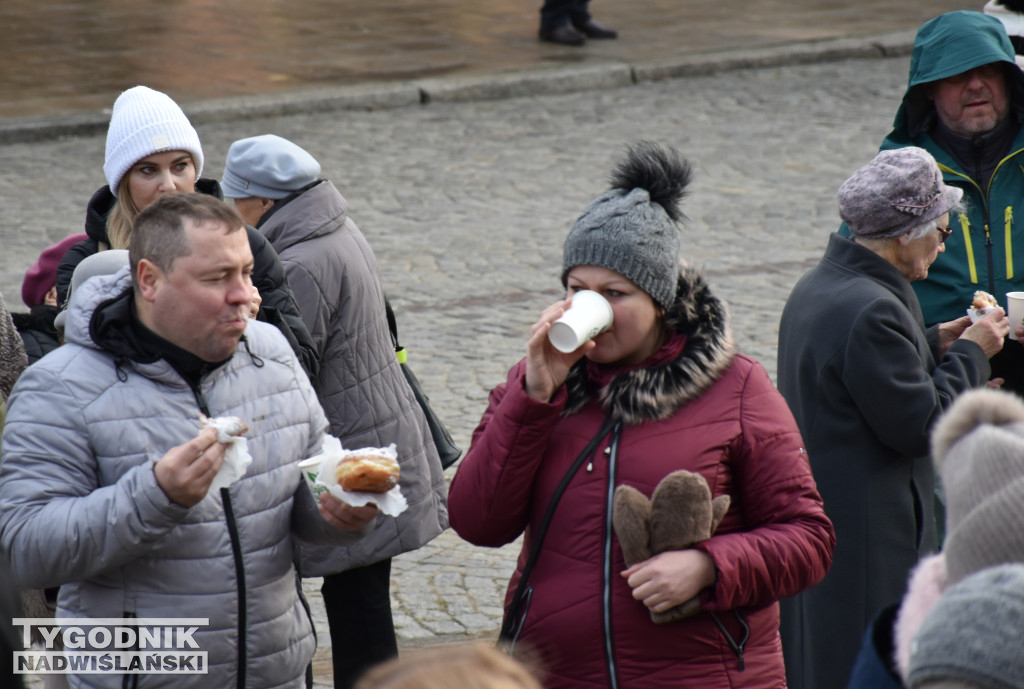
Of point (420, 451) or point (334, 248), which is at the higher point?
point (334, 248)

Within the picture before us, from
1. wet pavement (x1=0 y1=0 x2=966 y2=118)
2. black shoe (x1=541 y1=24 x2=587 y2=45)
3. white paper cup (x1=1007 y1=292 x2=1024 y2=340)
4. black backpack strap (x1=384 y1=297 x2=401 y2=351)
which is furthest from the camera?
black shoe (x1=541 y1=24 x2=587 y2=45)

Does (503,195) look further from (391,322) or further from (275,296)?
(275,296)

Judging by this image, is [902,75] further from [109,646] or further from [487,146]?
[109,646]

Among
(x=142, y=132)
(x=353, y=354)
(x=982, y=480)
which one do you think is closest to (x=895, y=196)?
(x=353, y=354)

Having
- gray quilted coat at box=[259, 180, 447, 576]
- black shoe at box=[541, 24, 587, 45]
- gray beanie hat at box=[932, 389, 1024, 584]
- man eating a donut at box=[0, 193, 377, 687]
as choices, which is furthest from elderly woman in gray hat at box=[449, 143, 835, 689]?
black shoe at box=[541, 24, 587, 45]

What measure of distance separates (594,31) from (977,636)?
1401cm

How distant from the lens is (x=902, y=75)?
1403 centimetres

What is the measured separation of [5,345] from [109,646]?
50.8 inches

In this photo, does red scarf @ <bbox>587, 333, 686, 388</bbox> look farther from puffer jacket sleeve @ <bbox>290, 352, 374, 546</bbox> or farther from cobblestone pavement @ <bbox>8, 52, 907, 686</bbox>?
cobblestone pavement @ <bbox>8, 52, 907, 686</bbox>

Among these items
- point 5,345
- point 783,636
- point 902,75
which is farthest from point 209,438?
point 902,75

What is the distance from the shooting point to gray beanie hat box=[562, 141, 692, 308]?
3.09 meters

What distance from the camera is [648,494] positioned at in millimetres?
2977

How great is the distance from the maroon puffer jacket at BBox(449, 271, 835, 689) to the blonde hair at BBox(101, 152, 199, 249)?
1.66m

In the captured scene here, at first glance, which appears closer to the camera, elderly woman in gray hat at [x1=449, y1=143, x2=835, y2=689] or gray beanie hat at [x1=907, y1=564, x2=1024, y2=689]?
gray beanie hat at [x1=907, y1=564, x2=1024, y2=689]
